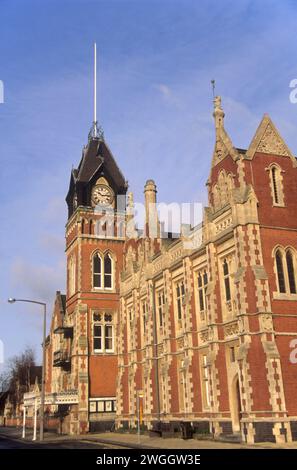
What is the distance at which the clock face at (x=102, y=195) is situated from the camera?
5179 cm

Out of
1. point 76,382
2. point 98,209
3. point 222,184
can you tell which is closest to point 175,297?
point 222,184

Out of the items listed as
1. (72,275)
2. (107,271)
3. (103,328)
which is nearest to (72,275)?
(72,275)

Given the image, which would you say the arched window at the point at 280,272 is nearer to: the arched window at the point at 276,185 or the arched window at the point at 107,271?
the arched window at the point at 276,185

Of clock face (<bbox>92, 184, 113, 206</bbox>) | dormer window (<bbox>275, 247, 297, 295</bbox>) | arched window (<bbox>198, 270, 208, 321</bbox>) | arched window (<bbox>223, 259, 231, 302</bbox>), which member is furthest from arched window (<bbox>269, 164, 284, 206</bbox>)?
clock face (<bbox>92, 184, 113, 206</bbox>)

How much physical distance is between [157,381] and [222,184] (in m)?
15.1

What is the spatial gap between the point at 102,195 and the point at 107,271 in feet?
25.3

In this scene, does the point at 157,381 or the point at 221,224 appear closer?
the point at 221,224

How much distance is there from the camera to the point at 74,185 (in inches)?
2058

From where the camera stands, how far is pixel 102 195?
52188mm

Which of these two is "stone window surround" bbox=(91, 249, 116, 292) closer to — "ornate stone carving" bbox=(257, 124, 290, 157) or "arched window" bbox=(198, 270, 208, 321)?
"arched window" bbox=(198, 270, 208, 321)

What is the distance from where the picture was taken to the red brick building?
86.3 ft

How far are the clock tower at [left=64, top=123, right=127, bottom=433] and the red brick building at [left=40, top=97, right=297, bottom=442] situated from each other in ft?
0.34

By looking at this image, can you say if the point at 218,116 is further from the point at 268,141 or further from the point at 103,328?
the point at 103,328
